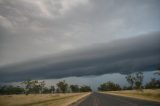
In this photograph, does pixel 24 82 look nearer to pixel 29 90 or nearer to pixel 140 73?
pixel 29 90

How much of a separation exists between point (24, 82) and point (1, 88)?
1076 inches

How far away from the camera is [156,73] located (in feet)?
269

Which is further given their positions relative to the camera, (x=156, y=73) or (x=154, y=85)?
(x=154, y=85)

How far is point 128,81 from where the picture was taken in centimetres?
14238

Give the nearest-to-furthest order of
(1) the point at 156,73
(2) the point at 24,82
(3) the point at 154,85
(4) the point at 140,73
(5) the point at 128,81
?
1. (1) the point at 156,73
2. (4) the point at 140,73
3. (5) the point at 128,81
4. (3) the point at 154,85
5. (2) the point at 24,82

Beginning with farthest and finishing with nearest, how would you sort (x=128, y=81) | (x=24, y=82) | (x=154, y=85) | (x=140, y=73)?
(x=24, y=82), (x=154, y=85), (x=128, y=81), (x=140, y=73)

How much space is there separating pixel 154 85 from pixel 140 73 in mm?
51547

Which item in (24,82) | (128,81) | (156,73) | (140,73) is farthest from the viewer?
(24,82)

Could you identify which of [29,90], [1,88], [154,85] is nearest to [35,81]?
[29,90]

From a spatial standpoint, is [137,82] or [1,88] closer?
[137,82]

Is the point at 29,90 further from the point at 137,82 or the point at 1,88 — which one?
the point at 137,82

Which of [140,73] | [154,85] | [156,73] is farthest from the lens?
[154,85]

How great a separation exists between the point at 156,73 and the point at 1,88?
15795 cm

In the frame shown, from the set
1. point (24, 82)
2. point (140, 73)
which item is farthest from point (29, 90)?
point (140, 73)
